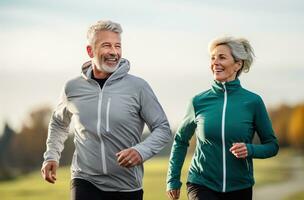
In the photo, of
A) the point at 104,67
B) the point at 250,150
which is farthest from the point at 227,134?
the point at 104,67

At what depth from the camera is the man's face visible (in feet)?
15.4

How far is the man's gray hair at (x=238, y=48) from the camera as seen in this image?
15.8 feet

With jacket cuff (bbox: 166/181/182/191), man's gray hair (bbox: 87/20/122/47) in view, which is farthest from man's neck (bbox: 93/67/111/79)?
jacket cuff (bbox: 166/181/182/191)

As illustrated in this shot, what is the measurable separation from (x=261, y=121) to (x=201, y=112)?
0.34 metres

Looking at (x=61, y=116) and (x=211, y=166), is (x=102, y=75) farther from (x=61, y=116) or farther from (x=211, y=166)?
(x=211, y=166)

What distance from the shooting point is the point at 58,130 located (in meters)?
5.00

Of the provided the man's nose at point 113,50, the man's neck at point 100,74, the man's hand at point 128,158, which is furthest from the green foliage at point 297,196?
the man's hand at point 128,158

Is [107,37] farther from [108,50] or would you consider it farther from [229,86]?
[229,86]

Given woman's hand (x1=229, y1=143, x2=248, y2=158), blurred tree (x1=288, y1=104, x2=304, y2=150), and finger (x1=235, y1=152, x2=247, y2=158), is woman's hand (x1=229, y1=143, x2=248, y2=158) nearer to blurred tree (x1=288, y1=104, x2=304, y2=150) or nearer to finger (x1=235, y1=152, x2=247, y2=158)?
finger (x1=235, y1=152, x2=247, y2=158)

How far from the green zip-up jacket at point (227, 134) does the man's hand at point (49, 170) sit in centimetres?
77

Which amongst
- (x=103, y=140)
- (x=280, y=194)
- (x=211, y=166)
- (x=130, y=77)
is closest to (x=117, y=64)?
(x=130, y=77)

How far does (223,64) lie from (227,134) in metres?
0.42

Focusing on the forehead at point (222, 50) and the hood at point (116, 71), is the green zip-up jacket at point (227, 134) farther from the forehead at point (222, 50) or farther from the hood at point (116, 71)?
the hood at point (116, 71)

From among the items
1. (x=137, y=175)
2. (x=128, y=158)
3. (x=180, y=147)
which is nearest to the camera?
(x=128, y=158)
